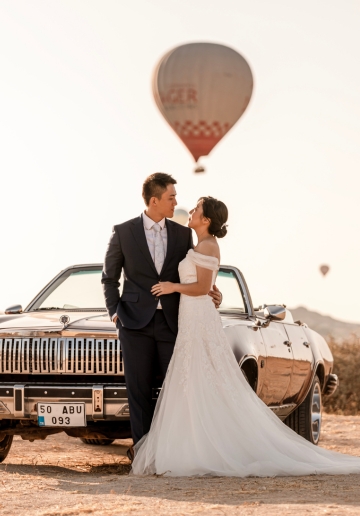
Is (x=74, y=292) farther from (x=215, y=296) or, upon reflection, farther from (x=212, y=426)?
(x=212, y=426)

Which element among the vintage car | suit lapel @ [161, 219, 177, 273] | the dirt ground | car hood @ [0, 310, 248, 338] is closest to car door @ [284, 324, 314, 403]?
the vintage car

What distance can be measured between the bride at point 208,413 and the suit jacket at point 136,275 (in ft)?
0.29

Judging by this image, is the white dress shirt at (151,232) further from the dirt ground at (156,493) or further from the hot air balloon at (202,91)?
the hot air balloon at (202,91)

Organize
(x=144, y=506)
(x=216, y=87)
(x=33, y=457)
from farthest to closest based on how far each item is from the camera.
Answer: (x=216, y=87)
(x=33, y=457)
(x=144, y=506)

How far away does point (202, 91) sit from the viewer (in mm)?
24547

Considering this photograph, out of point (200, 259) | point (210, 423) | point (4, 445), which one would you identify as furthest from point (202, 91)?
point (210, 423)

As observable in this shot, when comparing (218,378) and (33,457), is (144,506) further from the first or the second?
(33,457)

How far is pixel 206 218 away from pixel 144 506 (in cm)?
279

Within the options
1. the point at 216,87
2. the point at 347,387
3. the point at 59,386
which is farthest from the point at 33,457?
the point at 216,87

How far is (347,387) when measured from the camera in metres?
22.1

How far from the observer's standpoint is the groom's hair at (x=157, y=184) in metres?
8.13

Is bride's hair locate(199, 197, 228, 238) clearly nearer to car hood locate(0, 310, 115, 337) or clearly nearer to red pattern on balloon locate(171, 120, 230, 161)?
car hood locate(0, 310, 115, 337)

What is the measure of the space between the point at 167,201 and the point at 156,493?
2356 millimetres

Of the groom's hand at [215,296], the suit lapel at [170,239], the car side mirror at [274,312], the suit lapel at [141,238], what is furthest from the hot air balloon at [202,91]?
the suit lapel at [141,238]
